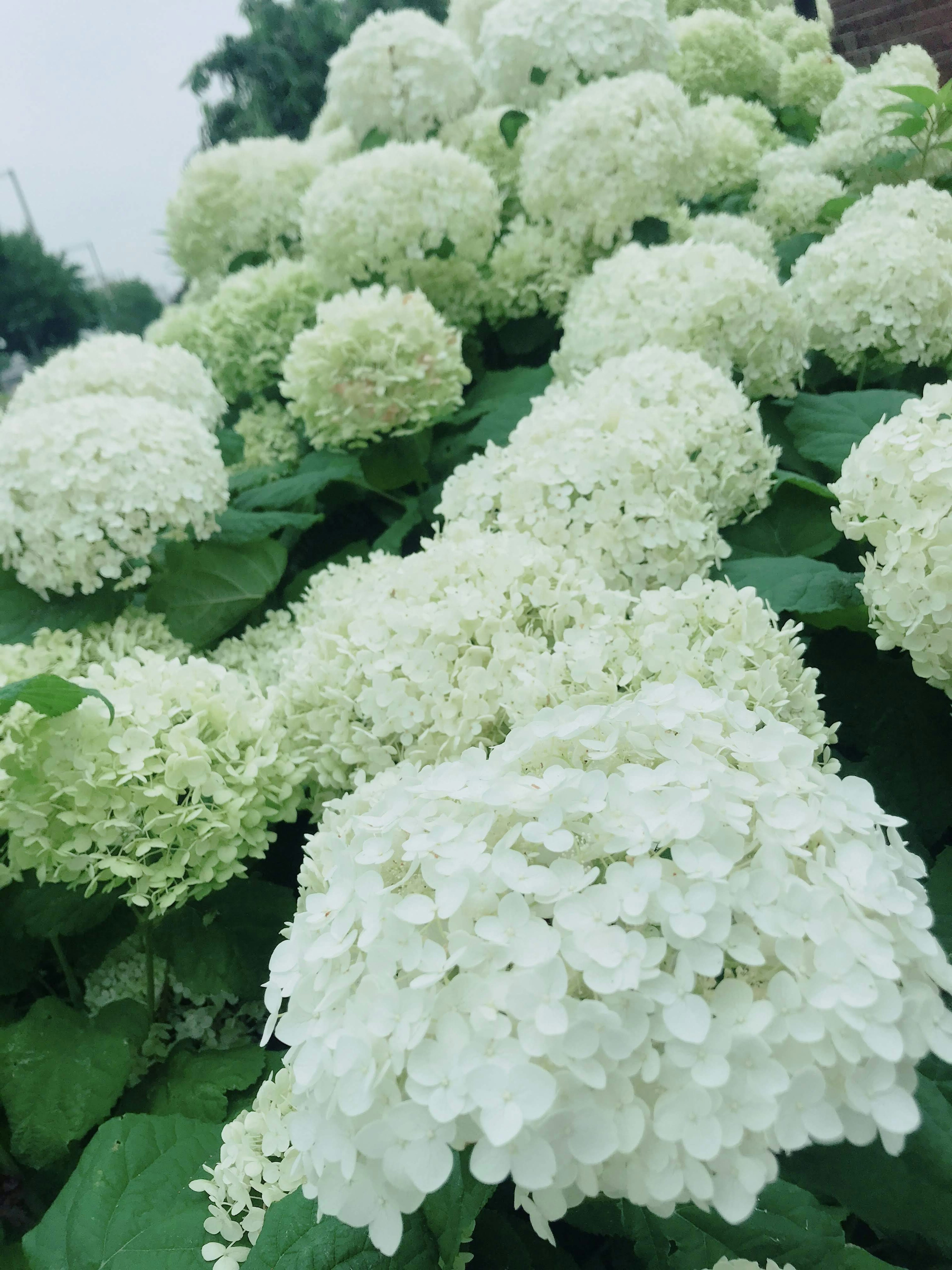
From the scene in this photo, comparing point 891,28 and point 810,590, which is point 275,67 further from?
point 810,590

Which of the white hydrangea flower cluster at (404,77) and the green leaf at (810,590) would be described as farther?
the white hydrangea flower cluster at (404,77)

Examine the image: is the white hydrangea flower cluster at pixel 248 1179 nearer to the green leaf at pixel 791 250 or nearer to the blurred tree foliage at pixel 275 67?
the green leaf at pixel 791 250

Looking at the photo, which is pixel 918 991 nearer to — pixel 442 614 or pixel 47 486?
pixel 442 614

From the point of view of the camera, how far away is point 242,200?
2.46 meters

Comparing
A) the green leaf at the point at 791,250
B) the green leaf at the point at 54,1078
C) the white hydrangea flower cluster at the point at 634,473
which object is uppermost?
the white hydrangea flower cluster at the point at 634,473

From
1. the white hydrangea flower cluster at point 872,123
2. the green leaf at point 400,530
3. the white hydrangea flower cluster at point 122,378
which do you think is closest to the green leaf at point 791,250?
the white hydrangea flower cluster at point 872,123

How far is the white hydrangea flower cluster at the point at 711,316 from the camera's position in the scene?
4.64 feet

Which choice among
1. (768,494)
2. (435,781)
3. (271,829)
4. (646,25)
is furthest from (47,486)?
(646,25)

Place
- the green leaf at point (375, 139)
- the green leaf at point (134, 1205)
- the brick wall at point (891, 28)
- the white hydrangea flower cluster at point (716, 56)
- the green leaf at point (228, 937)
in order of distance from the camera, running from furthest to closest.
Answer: the white hydrangea flower cluster at point (716, 56) → the brick wall at point (891, 28) → the green leaf at point (375, 139) → the green leaf at point (228, 937) → the green leaf at point (134, 1205)

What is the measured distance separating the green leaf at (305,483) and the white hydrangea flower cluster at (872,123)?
129 cm

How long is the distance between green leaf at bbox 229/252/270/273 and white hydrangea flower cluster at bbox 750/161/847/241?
129cm

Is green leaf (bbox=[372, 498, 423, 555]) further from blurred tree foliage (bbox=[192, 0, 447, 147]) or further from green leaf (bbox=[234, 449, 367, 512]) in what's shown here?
blurred tree foliage (bbox=[192, 0, 447, 147])

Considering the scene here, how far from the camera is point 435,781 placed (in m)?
0.65

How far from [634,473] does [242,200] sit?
1.86 m
